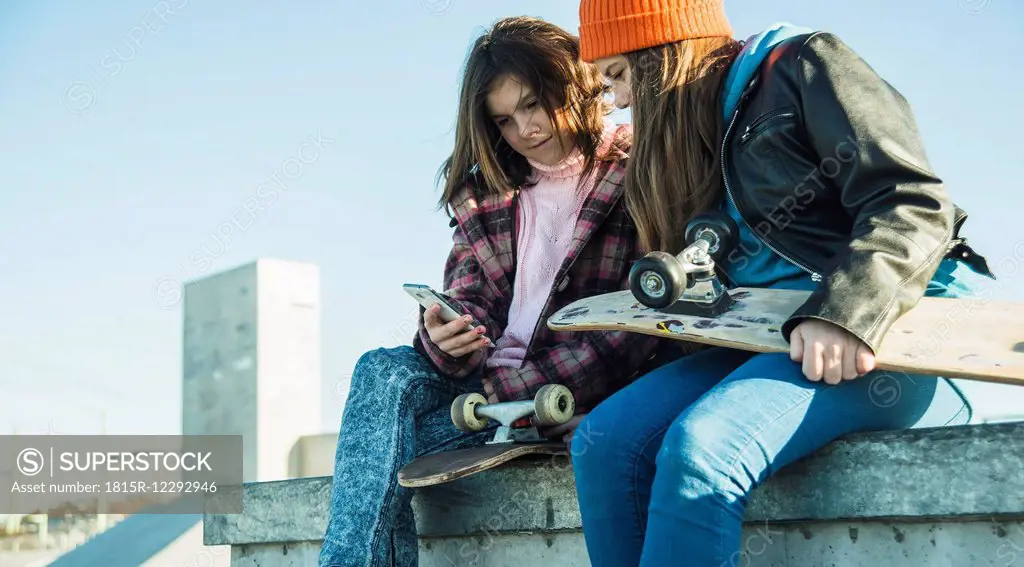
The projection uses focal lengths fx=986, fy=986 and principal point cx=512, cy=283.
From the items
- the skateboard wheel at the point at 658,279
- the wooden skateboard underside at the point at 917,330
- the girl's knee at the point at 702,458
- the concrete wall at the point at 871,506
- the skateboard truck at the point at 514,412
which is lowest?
the concrete wall at the point at 871,506

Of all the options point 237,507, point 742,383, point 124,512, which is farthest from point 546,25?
point 124,512

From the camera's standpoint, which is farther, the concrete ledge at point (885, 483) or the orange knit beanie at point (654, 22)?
the orange knit beanie at point (654, 22)

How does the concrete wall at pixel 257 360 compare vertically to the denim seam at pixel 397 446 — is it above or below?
above

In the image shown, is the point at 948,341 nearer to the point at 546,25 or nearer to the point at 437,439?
the point at 437,439

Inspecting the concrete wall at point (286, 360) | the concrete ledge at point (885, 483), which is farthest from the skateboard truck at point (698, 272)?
the concrete wall at point (286, 360)

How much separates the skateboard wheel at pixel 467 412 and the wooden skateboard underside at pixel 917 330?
0.39m

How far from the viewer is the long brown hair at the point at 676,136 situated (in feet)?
6.27

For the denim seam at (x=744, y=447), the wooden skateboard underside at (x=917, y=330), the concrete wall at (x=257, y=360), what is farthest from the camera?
the concrete wall at (x=257, y=360)

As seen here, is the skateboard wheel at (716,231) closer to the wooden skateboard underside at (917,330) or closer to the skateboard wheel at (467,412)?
the wooden skateboard underside at (917,330)

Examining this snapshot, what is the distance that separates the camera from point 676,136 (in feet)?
6.30

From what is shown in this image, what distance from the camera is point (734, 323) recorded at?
5.69ft

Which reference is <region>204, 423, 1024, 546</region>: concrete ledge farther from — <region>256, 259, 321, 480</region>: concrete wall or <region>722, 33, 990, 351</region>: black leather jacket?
<region>256, 259, 321, 480</region>: concrete wall

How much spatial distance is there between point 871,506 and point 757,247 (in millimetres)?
529

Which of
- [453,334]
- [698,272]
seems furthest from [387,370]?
[698,272]
